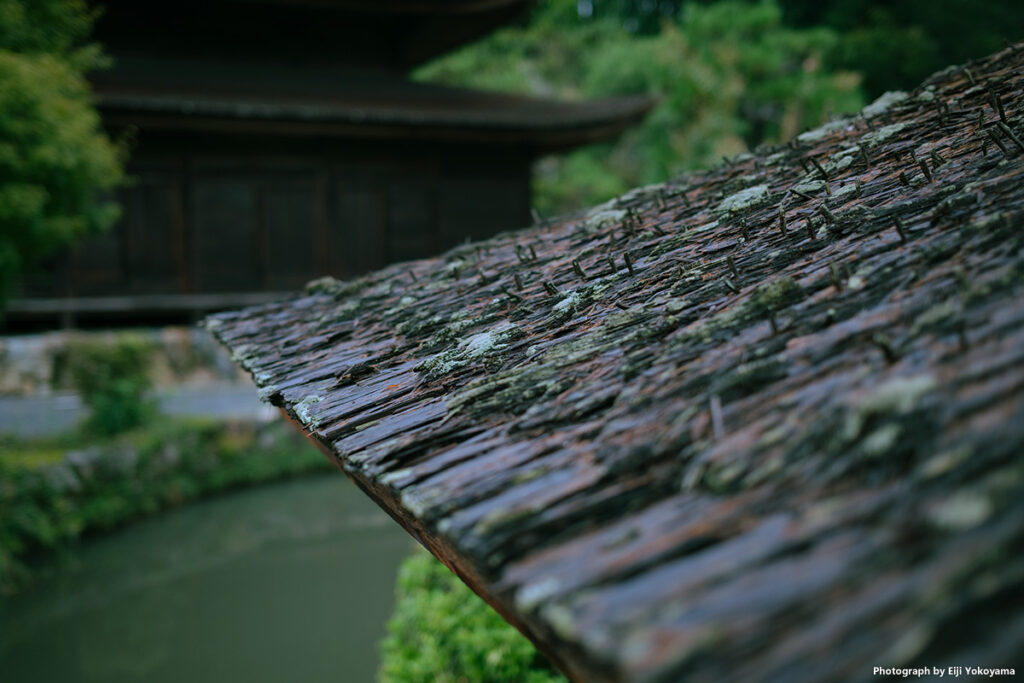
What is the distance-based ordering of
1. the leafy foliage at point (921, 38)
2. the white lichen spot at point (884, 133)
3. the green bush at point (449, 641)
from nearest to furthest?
the white lichen spot at point (884, 133) → the green bush at point (449, 641) → the leafy foliage at point (921, 38)

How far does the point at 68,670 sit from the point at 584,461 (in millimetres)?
6667

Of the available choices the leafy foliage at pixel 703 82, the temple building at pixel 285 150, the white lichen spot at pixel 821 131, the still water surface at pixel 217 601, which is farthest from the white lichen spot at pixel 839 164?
the leafy foliage at pixel 703 82

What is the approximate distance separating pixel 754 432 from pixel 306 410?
1.20m

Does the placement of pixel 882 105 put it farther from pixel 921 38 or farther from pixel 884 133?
pixel 921 38

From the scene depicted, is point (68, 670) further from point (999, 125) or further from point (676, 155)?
point (676, 155)

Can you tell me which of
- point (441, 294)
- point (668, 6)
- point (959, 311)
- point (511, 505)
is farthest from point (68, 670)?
point (668, 6)

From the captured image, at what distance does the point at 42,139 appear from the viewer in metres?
6.79

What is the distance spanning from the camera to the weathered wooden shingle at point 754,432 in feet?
2.46

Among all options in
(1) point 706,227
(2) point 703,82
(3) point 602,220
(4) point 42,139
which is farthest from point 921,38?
(4) point 42,139

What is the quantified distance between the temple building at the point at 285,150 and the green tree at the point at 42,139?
92.2 inches

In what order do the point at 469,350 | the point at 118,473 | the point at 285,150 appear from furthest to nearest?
the point at 285,150
the point at 118,473
the point at 469,350

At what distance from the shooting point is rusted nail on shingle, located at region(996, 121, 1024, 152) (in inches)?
65.2

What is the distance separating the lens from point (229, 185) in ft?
37.8

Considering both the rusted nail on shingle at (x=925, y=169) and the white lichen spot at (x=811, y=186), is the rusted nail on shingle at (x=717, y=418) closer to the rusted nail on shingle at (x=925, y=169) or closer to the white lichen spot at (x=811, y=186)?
the rusted nail on shingle at (x=925, y=169)
